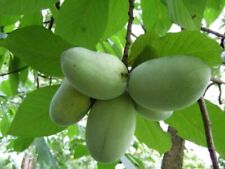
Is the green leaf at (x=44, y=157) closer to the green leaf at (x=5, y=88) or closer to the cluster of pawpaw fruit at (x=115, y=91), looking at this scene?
the green leaf at (x=5, y=88)

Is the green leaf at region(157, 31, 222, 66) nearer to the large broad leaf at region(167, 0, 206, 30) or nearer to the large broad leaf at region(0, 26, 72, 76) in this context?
the large broad leaf at region(167, 0, 206, 30)

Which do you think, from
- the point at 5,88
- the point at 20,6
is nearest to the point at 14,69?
the point at 20,6

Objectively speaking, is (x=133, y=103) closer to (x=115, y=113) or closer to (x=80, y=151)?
(x=115, y=113)

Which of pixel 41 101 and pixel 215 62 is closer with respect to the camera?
pixel 215 62

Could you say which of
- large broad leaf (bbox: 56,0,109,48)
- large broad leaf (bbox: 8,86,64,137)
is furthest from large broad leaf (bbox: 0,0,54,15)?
large broad leaf (bbox: 8,86,64,137)

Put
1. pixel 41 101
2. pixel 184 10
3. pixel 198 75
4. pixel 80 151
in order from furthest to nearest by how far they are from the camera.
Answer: pixel 80 151
pixel 41 101
pixel 184 10
pixel 198 75

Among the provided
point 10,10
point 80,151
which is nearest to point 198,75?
point 10,10
